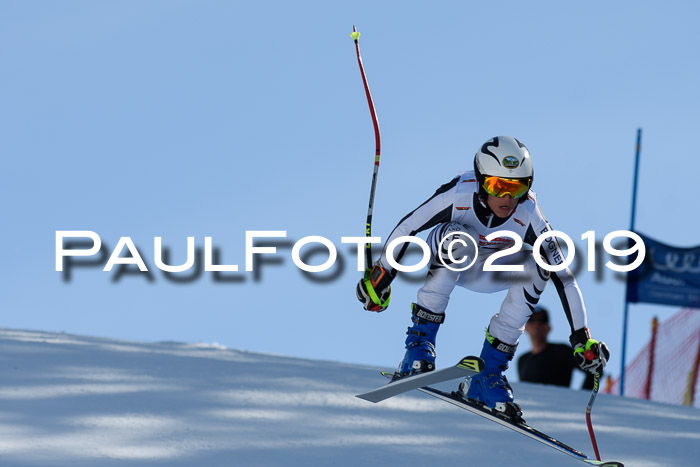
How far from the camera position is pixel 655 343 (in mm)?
11992

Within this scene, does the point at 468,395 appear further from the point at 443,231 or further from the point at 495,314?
the point at 443,231

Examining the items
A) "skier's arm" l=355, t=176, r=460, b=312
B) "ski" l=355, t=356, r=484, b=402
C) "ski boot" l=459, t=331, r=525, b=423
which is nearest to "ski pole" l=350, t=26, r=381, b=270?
"skier's arm" l=355, t=176, r=460, b=312

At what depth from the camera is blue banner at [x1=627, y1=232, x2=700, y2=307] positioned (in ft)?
39.6

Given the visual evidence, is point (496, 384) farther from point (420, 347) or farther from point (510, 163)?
point (510, 163)

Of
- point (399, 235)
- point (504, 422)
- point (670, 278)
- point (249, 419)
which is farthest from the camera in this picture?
point (670, 278)

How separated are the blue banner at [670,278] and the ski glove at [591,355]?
863 cm

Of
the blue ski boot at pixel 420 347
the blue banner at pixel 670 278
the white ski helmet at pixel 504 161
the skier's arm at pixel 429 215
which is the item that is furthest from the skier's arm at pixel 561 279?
the blue banner at pixel 670 278

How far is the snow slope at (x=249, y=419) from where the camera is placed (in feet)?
17.6

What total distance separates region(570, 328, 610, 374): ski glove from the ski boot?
0.36 m

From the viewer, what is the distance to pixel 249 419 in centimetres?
613

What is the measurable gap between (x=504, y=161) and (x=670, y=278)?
384 inches

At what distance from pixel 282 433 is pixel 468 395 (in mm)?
2020

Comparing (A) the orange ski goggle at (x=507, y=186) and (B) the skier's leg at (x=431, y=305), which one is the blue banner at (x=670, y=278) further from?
(A) the orange ski goggle at (x=507, y=186)

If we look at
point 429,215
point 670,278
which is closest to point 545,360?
point 670,278
